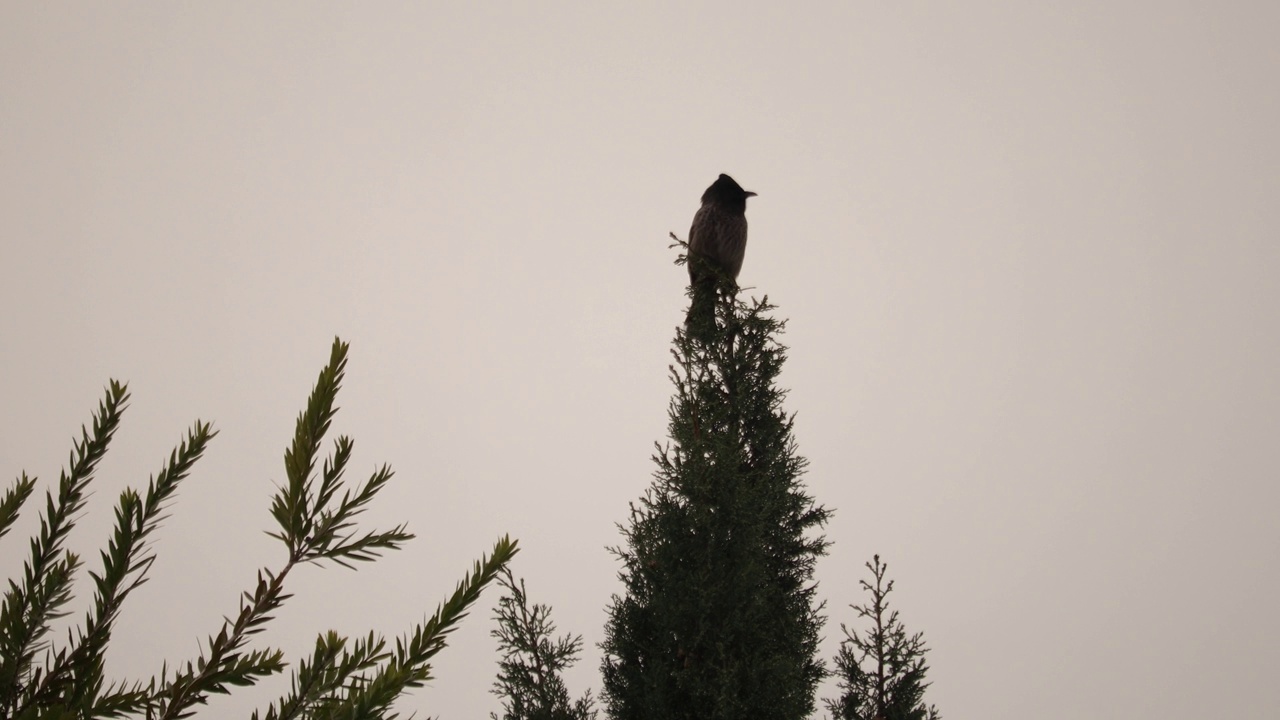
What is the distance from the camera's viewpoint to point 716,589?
3.67 metres

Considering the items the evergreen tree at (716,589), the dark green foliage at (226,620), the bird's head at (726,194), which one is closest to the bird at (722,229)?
the bird's head at (726,194)

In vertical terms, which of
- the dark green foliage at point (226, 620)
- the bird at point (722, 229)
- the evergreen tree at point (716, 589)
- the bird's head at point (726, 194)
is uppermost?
the bird's head at point (726, 194)

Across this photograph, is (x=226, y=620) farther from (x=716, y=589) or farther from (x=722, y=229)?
(x=722, y=229)

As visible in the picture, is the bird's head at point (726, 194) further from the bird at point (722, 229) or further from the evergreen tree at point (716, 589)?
the evergreen tree at point (716, 589)

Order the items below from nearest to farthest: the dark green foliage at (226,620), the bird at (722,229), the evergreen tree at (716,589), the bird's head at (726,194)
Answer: the dark green foliage at (226,620), the evergreen tree at (716,589), the bird at (722,229), the bird's head at (726,194)

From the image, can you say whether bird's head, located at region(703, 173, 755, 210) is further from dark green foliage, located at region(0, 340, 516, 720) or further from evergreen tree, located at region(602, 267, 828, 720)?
dark green foliage, located at region(0, 340, 516, 720)

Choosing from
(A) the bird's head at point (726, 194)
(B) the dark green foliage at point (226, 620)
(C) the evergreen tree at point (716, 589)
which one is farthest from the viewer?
(A) the bird's head at point (726, 194)

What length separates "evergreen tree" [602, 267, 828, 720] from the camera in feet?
11.9

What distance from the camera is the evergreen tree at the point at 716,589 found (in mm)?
3613

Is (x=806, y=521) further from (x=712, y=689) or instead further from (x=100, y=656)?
(x=100, y=656)

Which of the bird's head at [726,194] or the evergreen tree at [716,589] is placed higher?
the bird's head at [726,194]

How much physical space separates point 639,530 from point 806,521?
162cm

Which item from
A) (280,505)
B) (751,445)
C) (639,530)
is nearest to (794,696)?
(639,530)

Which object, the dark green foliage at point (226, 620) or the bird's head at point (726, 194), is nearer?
the dark green foliage at point (226, 620)
